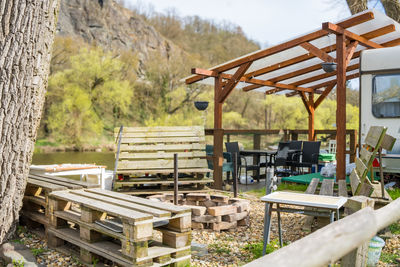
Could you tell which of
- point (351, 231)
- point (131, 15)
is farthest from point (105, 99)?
point (131, 15)

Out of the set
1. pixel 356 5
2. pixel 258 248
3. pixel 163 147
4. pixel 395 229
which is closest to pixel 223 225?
pixel 258 248

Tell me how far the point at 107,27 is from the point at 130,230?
60323mm

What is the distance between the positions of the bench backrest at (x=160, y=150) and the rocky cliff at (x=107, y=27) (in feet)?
159

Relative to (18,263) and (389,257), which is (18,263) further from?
(389,257)

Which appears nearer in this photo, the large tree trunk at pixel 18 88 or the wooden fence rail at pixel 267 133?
the large tree trunk at pixel 18 88

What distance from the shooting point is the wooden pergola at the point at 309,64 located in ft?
22.1

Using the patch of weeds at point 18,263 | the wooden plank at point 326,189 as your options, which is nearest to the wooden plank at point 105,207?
the patch of weeds at point 18,263

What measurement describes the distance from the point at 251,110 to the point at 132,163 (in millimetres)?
33242

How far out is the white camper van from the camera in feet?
21.4

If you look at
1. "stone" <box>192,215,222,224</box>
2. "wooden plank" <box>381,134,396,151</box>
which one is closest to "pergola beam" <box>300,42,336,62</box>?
"wooden plank" <box>381,134,396,151</box>

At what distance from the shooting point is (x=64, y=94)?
27.4 meters

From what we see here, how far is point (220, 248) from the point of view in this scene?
3.97 meters

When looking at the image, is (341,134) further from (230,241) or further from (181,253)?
(181,253)

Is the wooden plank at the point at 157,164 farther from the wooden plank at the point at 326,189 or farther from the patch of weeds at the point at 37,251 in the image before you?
the patch of weeds at the point at 37,251
